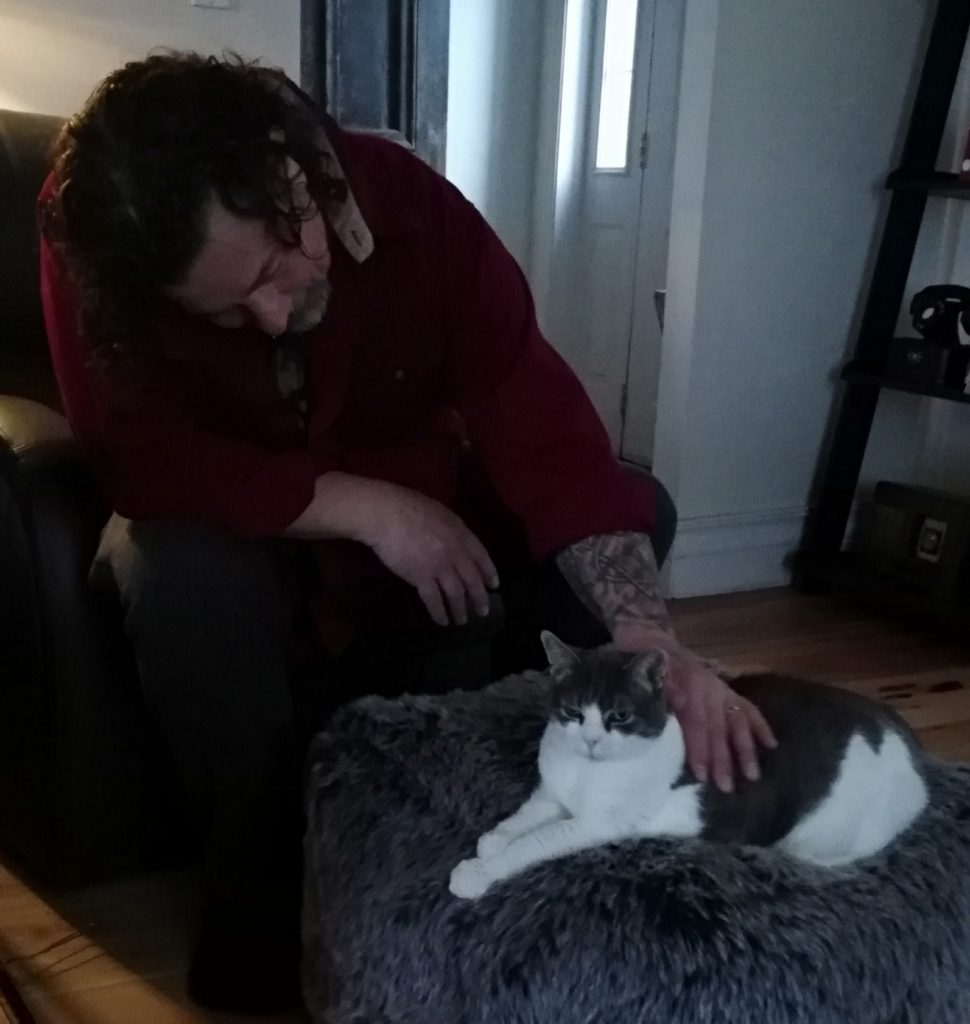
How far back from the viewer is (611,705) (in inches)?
31.2

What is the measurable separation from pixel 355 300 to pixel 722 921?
24.7 inches

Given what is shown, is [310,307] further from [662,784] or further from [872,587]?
[872,587]

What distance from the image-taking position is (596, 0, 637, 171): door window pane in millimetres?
3125

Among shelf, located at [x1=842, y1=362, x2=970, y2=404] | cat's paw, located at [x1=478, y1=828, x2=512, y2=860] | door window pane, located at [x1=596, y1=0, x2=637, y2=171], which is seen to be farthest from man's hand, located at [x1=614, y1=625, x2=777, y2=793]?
door window pane, located at [x1=596, y1=0, x2=637, y2=171]

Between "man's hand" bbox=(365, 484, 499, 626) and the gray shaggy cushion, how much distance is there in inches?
5.3

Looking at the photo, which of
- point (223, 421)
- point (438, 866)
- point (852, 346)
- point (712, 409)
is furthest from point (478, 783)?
point (852, 346)

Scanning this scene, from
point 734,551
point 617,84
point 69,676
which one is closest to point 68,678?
point 69,676

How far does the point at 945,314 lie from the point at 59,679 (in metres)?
1.68

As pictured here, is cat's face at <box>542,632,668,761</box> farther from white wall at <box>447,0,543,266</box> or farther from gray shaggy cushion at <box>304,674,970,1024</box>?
white wall at <box>447,0,543,266</box>

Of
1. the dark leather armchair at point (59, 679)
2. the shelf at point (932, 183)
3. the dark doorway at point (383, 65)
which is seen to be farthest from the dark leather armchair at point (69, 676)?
the dark doorway at point (383, 65)

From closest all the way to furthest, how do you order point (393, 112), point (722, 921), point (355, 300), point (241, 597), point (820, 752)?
point (722, 921), point (820, 752), point (241, 597), point (355, 300), point (393, 112)

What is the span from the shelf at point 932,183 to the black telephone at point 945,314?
0.59ft

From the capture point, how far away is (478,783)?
86cm

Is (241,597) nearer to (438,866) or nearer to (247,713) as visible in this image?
(247,713)
